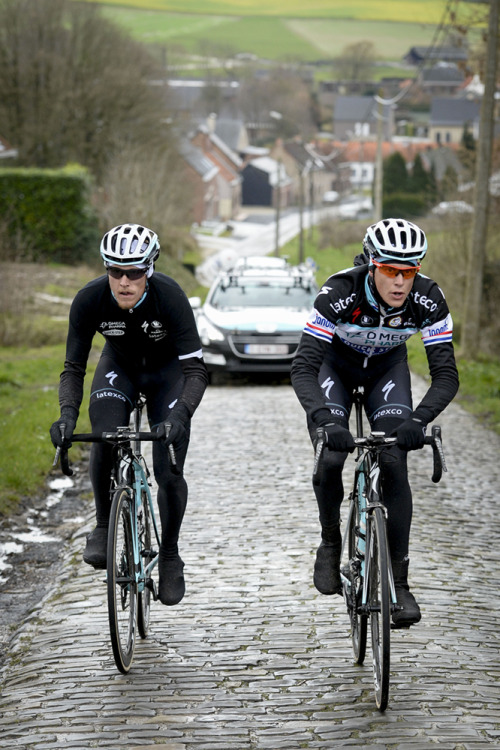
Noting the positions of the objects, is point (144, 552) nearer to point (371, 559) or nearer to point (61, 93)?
point (371, 559)

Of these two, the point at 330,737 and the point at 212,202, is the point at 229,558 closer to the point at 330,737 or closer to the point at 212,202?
the point at 330,737

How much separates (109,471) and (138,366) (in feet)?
1.93

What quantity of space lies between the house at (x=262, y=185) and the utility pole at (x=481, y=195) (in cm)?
10325

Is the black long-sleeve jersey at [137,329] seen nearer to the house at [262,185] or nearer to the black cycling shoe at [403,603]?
the black cycling shoe at [403,603]

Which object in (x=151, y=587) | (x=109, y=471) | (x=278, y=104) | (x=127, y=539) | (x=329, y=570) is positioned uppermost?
(x=109, y=471)

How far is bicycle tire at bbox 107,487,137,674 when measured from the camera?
16.3 ft

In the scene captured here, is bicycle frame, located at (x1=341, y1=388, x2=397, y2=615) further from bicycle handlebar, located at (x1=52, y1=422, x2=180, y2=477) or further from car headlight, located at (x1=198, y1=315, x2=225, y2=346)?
car headlight, located at (x1=198, y1=315, x2=225, y2=346)

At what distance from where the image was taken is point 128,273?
5.17 metres

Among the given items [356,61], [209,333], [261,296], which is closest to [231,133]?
[356,61]

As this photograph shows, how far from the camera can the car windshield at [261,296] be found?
17.5 m

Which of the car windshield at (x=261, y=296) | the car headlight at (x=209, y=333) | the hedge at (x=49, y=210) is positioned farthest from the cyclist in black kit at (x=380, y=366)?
the hedge at (x=49, y=210)

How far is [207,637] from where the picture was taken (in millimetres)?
5816

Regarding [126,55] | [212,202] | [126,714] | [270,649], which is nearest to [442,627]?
[270,649]

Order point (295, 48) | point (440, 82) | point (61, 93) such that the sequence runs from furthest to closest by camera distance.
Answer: point (295, 48)
point (440, 82)
point (61, 93)
